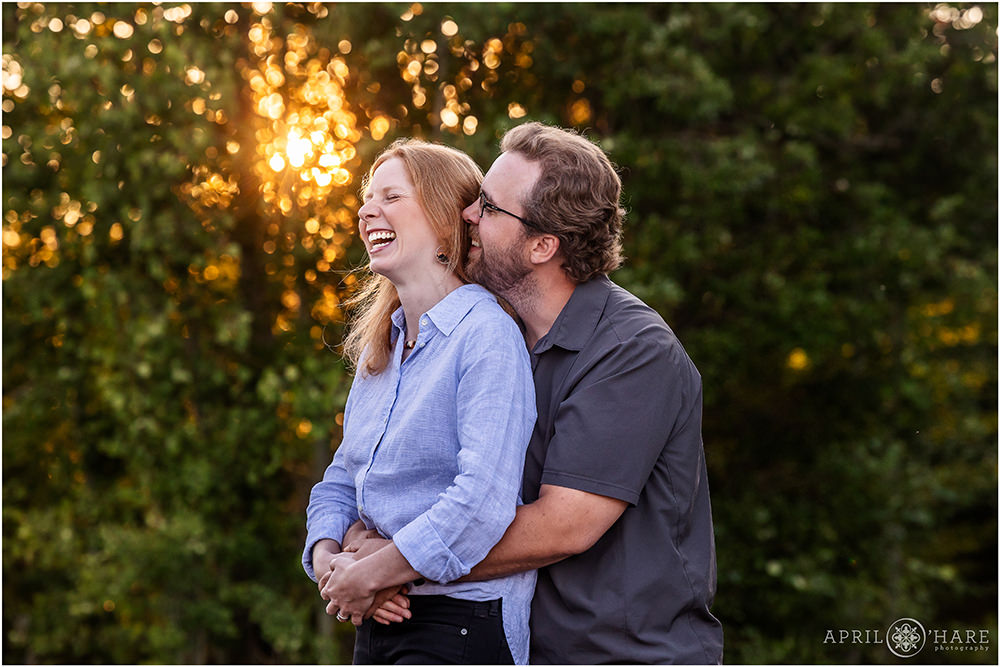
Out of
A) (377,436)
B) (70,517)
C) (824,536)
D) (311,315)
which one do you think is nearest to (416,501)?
(377,436)

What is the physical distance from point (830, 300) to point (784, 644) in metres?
2.14

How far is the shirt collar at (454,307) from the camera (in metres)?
2.27

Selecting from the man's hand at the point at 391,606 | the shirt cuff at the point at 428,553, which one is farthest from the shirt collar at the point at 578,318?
the man's hand at the point at 391,606

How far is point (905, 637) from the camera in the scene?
607 centimetres

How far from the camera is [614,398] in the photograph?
2.13 meters

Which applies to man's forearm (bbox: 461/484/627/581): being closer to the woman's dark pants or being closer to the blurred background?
the woman's dark pants

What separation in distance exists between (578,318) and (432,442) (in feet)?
1.61

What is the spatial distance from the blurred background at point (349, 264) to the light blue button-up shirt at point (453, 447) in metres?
2.82

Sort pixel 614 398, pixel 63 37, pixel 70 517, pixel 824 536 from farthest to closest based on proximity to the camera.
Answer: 1. pixel 824 536
2. pixel 70 517
3. pixel 63 37
4. pixel 614 398

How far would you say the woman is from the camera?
204cm

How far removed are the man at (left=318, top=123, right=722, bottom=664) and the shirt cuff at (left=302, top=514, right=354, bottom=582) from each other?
389mm

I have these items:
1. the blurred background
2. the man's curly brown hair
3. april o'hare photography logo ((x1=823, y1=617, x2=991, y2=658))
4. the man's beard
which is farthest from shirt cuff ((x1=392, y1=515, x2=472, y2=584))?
april o'hare photography logo ((x1=823, y1=617, x2=991, y2=658))

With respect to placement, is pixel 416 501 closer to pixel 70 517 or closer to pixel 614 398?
pixel 614 398

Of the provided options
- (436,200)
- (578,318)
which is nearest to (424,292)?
(436,200)
